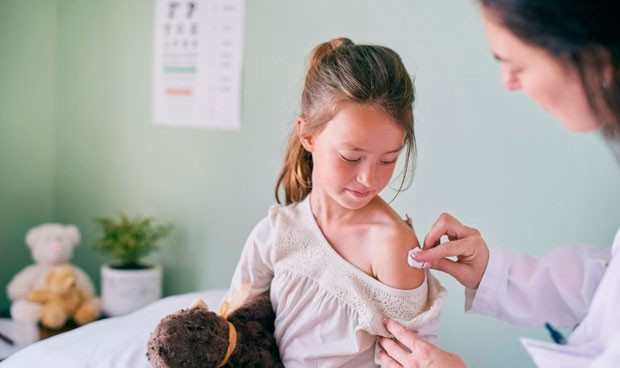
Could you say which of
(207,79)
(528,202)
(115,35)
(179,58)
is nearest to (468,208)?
(528,202)

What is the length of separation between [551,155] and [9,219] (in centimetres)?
160

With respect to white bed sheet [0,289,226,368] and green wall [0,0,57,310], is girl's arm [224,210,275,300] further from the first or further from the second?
green wall [0,0,57,310]

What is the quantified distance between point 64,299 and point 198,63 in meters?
0.78

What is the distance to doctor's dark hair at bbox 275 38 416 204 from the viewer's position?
0.99 metres

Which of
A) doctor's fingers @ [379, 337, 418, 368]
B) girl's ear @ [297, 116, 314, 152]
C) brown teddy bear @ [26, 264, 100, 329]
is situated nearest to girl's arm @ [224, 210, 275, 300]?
girl's ear @ [297, 116, 314, 152]

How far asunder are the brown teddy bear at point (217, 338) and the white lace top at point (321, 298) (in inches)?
1.3

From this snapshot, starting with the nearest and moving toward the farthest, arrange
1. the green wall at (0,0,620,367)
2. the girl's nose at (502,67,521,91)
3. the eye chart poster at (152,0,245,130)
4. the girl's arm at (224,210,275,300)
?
1. the girl's nose at (502,67,521,91)
2. the girl's arm at (224,210,275,300)
3. the green wall at (0,0,620,367)
4. the eye chart poster at (152,0,245,130)

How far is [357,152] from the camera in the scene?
3.24 feet

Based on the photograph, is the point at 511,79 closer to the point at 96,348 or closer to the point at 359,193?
the point at 359,193

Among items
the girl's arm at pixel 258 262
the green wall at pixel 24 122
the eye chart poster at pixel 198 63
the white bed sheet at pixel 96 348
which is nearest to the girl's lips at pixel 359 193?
the girl's arm at pixel 258 262

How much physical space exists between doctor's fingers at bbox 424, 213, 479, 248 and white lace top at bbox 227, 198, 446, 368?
3.1 inches

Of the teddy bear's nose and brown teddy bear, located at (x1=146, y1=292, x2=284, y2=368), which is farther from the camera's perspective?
the teddy bear's nose

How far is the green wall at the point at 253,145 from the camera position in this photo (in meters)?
1.31

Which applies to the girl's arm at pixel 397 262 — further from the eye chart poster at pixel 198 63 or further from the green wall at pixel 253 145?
the eye chart poster at pixel 198 63
